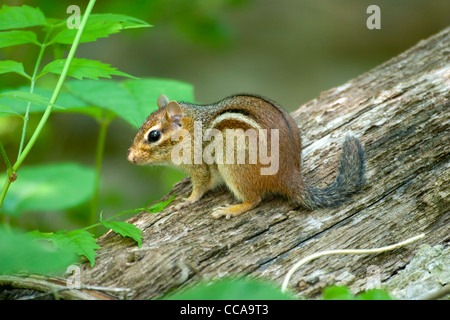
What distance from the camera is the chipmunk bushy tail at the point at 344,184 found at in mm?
2355

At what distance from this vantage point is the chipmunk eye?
2805 mm

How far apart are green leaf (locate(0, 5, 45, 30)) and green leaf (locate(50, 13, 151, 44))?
0.12 metres

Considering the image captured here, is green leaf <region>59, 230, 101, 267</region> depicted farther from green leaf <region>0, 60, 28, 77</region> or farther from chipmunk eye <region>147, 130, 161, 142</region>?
chipmunk eye <region>147, 130, 161, 142</region>

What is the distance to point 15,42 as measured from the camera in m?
2.07

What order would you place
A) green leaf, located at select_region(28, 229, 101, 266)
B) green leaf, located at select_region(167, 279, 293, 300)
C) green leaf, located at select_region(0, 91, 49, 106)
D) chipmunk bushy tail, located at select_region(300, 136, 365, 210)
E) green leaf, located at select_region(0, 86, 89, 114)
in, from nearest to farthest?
green leaf, located at select_region(167, 279, 293, 300) < green leaf, located at select_region(0, 91, 49, 106) < green leaf, located at select_region(28, 229, 101, 266) < chipmunk bushy tail, located at select_region(300, 136, 365, 210) < green leaf, located at select_region(0, 86, 89, 114)

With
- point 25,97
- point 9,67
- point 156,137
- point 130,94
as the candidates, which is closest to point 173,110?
point 156,137

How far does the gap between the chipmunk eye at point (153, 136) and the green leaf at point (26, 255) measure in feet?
5.43

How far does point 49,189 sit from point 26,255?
5.87 ft

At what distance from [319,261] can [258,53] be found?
5.60 m

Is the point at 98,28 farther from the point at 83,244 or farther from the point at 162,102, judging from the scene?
Answer: the point at 83,244

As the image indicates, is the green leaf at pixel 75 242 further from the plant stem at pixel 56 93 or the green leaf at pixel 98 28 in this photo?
the green leaf at pixel 98 28

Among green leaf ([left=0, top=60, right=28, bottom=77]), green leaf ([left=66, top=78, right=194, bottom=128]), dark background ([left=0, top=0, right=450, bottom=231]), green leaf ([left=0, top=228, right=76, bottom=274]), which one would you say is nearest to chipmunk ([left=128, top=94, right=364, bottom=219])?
green leaf ([left=66, top=78, right=194, bottom=128])

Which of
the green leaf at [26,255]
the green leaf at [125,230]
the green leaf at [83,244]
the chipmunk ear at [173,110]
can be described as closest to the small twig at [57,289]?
the green leaf at [83,244]
